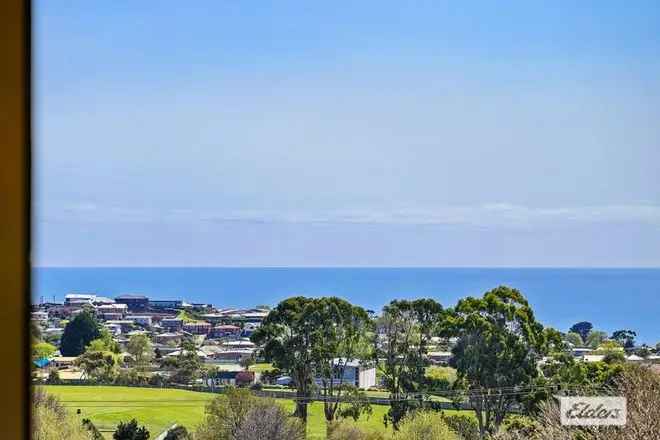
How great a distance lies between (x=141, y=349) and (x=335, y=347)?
403 millimetres

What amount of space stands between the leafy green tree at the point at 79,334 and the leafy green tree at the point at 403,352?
0.59 m

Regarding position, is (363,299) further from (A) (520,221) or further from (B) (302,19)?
(B) (302,19)

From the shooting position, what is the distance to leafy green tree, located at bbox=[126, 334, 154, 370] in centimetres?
153

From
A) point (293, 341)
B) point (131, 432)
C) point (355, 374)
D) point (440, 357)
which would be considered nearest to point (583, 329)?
point (440, 357)

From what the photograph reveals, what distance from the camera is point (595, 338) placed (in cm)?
154

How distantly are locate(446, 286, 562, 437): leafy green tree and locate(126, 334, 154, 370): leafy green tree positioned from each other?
2.05 feet

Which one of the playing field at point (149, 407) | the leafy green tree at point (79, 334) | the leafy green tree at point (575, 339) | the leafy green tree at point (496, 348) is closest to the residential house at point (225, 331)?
the playing field at point (149, 407)

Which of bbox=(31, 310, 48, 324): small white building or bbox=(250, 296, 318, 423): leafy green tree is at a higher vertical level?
bbox=(31, 310, 48, 324): small white building

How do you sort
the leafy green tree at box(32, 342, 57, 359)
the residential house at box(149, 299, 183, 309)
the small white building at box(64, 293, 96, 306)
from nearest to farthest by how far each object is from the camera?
the leafy green tree at box(32, 342, 57, 359) < the small white building at box(64, 293, 96, 306) < the residential house at box(149, 299, 183, 309)

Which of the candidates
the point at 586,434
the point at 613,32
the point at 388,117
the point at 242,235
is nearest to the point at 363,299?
the point at 242,235

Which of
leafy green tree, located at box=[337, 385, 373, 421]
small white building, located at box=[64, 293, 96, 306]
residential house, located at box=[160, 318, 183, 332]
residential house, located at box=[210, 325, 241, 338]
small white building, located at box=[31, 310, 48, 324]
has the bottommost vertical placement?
leafy green tree, located at box=[337, 385, 373, 421]

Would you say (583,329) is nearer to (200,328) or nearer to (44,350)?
(200,328)

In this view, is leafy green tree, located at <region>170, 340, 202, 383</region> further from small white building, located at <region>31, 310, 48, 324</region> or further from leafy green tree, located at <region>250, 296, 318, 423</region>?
small white building, located at <region>31, 310, 48, 324</region>

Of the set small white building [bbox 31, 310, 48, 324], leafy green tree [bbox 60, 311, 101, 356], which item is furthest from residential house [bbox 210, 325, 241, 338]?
small white building [bbox 31, 310, 48, 324]
